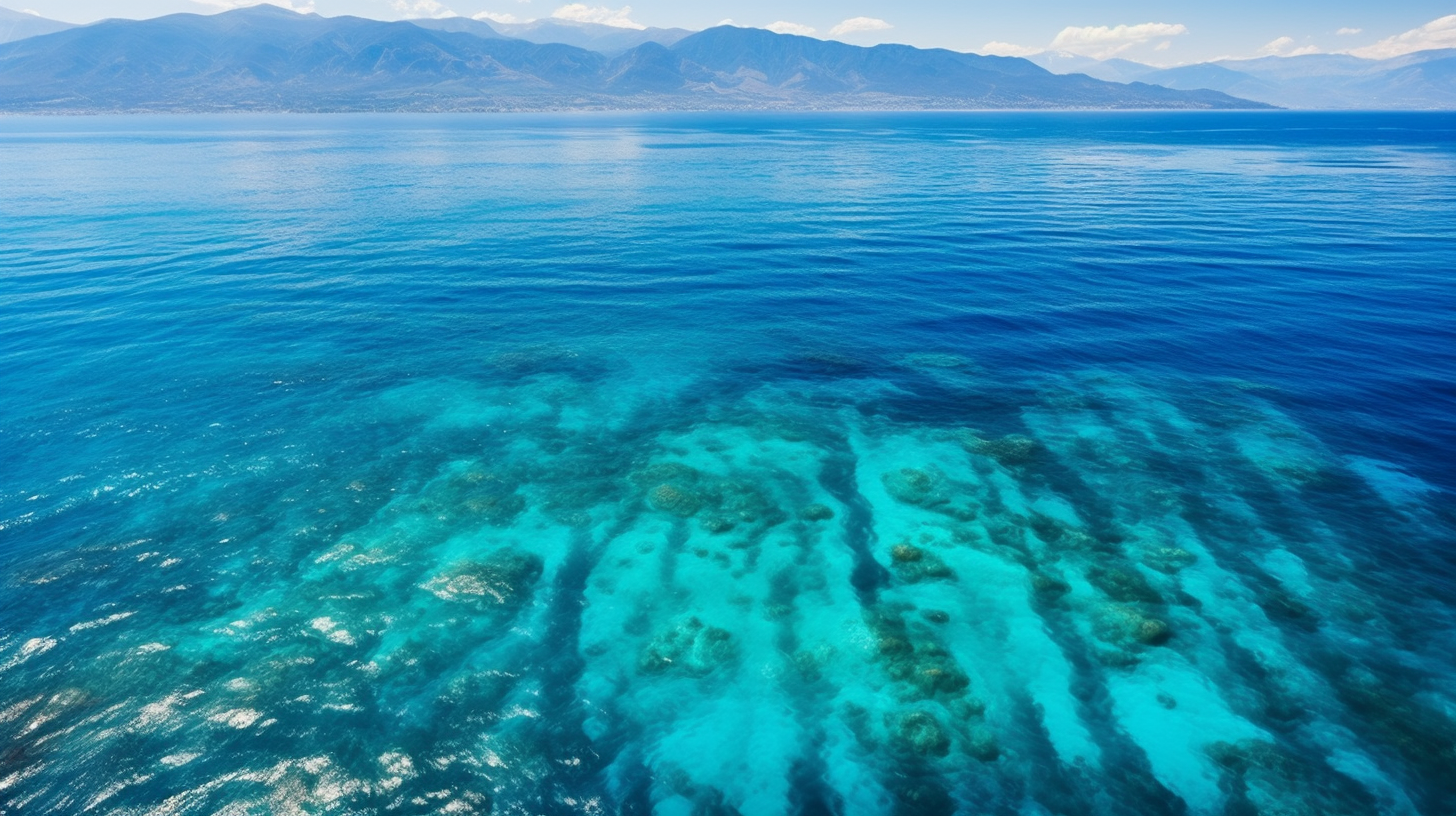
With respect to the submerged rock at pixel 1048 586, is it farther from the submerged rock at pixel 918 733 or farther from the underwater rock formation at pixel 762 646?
the submerged rock at pixel 918 733

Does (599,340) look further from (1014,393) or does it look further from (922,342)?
(1014,393)

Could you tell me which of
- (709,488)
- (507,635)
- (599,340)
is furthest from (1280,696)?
(599,340)

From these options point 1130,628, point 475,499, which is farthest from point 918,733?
point 475,499

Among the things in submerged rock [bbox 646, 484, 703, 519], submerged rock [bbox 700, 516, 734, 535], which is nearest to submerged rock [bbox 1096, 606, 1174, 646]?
submerged rock [bbox 700, 516, 734, 535]

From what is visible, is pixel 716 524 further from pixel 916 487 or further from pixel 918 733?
pixel 918 733

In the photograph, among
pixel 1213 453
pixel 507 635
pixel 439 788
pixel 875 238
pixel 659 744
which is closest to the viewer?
pixel 439 788
